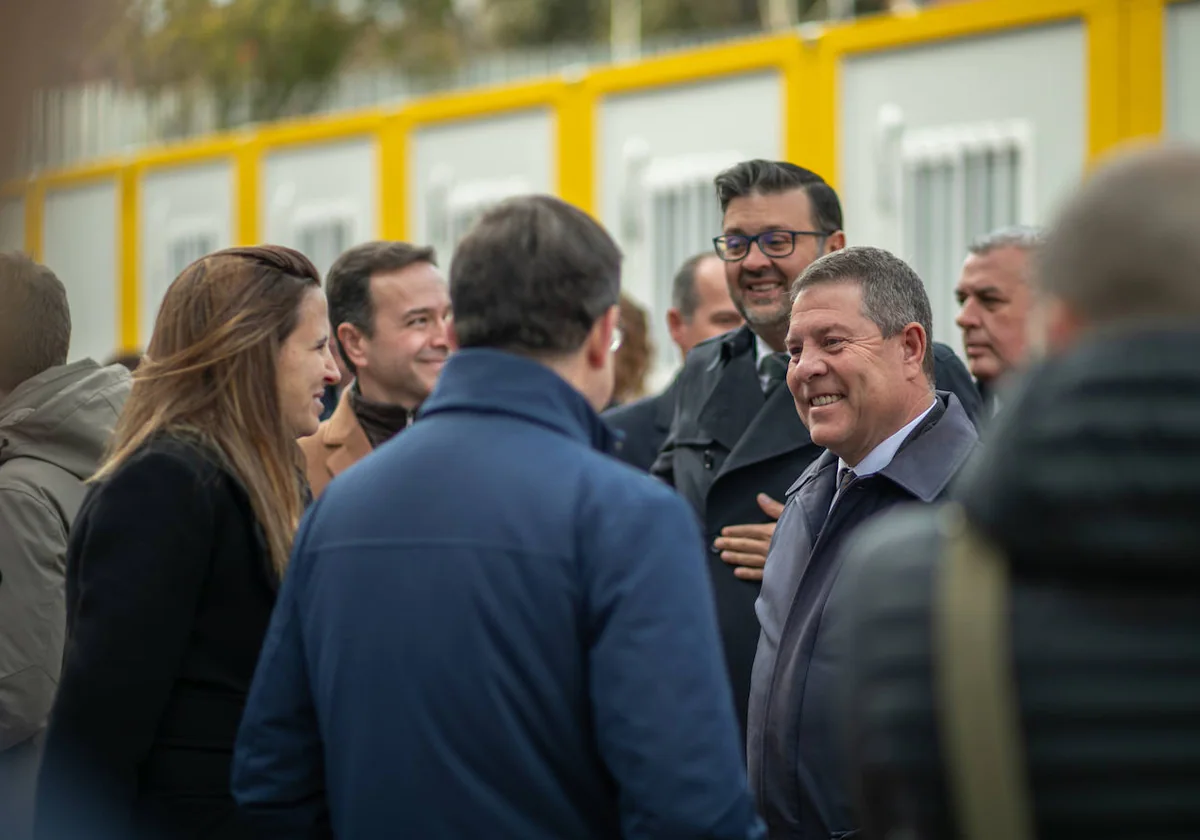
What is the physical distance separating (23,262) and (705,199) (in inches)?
211

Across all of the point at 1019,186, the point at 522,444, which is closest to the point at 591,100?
the point at 1019,186

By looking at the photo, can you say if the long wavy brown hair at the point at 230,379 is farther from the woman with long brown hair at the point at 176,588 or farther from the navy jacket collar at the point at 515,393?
the navy jacket collar at the point at 515,393

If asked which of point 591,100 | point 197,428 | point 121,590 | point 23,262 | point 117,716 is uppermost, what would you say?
point 591,100

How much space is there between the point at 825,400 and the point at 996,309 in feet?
6.12

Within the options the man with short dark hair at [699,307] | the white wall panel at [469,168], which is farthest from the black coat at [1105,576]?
the white wall panel at [469,168]

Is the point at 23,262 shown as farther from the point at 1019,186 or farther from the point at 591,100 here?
the point at 591,100

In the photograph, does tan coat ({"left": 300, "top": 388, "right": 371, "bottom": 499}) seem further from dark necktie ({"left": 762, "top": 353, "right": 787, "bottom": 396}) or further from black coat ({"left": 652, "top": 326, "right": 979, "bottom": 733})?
dark necktie ({"left": 762, "top": 353, "right": 787, "bottom": 396})

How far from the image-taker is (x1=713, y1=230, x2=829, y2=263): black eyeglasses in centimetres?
462

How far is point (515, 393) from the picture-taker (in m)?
2.41

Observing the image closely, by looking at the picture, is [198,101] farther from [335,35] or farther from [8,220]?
[8,220]

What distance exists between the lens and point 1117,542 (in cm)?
160

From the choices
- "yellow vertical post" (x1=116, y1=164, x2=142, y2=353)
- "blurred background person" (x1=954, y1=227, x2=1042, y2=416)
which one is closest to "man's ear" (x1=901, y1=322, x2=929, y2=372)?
"blurred background person" (x1=954, y1=227, x2=1042, y2=416)

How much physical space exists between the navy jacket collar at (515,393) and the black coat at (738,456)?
1.81 m

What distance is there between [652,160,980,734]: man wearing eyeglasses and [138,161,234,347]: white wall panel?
7.92m
